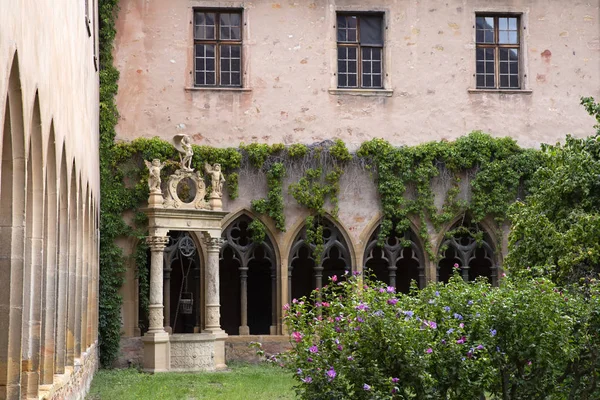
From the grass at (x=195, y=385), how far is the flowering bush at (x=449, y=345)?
396 cm

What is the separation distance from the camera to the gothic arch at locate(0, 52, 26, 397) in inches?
245

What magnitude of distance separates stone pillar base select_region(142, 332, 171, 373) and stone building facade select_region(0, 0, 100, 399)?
5.41 feet

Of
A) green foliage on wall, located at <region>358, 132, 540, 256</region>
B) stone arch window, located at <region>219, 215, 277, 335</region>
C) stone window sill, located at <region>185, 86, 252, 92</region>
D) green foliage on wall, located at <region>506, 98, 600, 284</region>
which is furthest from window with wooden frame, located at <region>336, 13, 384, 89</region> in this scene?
stone arch window, located at <region>219, 215, 277, 335</region>

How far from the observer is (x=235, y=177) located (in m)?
18.3

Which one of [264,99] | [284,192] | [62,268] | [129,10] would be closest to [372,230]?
[284,192]

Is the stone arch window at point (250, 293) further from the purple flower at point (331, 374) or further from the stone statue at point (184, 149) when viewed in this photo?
the purple flower at point (331, 374)

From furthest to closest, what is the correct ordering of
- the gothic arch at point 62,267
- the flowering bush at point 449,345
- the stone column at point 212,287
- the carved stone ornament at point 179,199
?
the stone column at point 212,287 → the carved stone ornament at point 179,199 → the gothic arch at point 62,267 → the flowering bush at point 449,345

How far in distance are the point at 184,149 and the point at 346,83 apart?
3.43 meters

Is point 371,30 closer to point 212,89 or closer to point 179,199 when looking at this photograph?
point 212,89

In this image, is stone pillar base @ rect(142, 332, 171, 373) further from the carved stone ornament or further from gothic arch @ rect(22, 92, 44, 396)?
gothic arch @ rect(22, 92, 44, 396)

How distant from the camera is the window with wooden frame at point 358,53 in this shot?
1919 cm

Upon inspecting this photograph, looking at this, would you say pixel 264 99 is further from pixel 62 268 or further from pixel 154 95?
pixel 62 268

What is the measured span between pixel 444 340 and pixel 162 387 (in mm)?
6513

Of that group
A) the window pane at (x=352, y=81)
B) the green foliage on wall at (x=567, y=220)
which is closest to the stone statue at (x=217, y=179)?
the window pane at (x=352, y=81)
